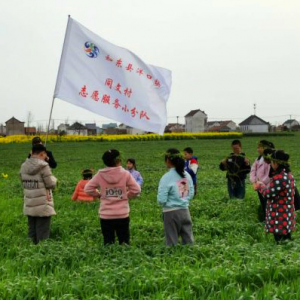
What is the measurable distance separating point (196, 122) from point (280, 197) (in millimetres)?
127277

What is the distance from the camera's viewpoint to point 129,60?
865 cm

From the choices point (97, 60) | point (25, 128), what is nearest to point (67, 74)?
point (97, 60)

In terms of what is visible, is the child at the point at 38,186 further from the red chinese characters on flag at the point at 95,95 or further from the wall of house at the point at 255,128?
the wall of house at the point at 255,128

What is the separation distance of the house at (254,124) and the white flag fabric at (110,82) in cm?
13261

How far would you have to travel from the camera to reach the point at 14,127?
121000 millimetres

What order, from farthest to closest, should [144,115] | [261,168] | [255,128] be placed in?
1. [255,128]
2. [261,168]
3. [144,115]

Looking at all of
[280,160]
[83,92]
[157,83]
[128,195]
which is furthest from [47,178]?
[280,160]

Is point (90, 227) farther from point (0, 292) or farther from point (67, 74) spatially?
point (0, 292)

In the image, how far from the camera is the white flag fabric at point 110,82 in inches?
310

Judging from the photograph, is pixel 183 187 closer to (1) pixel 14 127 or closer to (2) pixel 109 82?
(2) pixel 109 82

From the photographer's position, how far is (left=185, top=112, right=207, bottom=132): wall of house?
13275 cm

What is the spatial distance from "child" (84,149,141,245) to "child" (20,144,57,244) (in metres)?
0.90

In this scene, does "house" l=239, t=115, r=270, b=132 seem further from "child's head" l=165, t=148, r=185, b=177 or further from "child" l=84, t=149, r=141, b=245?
"child" l=84, t=149, r=141, b=245

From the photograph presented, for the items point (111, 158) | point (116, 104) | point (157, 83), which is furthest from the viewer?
point (157, 83)
